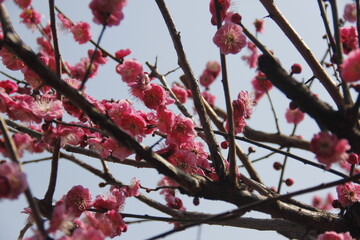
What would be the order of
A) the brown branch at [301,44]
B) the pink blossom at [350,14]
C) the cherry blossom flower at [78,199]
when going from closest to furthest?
1. the cherry blossom flower at [78,199]
2. the brown branch at [301,44]
3. the pink blossom at [350,14]

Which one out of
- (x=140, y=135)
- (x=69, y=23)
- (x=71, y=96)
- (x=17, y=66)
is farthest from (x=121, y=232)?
(x=69, y=23)

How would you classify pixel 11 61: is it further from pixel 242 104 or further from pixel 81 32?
pixel 242 104

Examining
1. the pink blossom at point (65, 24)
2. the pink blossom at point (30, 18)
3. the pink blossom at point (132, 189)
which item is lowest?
the pink blossom at point (132, 189)

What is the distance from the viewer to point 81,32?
15.4ft

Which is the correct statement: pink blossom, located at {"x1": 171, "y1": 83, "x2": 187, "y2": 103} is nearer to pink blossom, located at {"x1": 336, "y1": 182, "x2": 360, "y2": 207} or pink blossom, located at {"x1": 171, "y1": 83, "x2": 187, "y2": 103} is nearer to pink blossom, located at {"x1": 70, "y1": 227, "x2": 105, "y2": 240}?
pink blossom, located at {"x1": 336, "y1": 182, "x2": 360, "y2": 207}

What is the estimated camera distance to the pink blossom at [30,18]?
5.18 m

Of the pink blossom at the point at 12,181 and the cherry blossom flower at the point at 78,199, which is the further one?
the cherry blossom flower at the point at 78,199

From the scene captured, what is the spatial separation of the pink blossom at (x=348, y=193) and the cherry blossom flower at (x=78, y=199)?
1.89 meters

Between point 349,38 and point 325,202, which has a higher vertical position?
point 349,38

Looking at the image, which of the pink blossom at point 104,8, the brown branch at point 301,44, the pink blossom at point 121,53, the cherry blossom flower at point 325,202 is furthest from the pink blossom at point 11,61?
the cherry blossom flower at point 325,202

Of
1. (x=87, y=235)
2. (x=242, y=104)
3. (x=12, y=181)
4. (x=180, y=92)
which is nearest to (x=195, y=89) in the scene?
(x=242, y=104)

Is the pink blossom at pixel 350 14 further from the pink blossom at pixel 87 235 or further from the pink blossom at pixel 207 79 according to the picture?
the pink blossom at pixel 207 79

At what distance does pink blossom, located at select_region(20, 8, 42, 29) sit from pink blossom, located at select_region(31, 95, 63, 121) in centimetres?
312

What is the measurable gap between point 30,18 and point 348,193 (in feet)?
14.1
